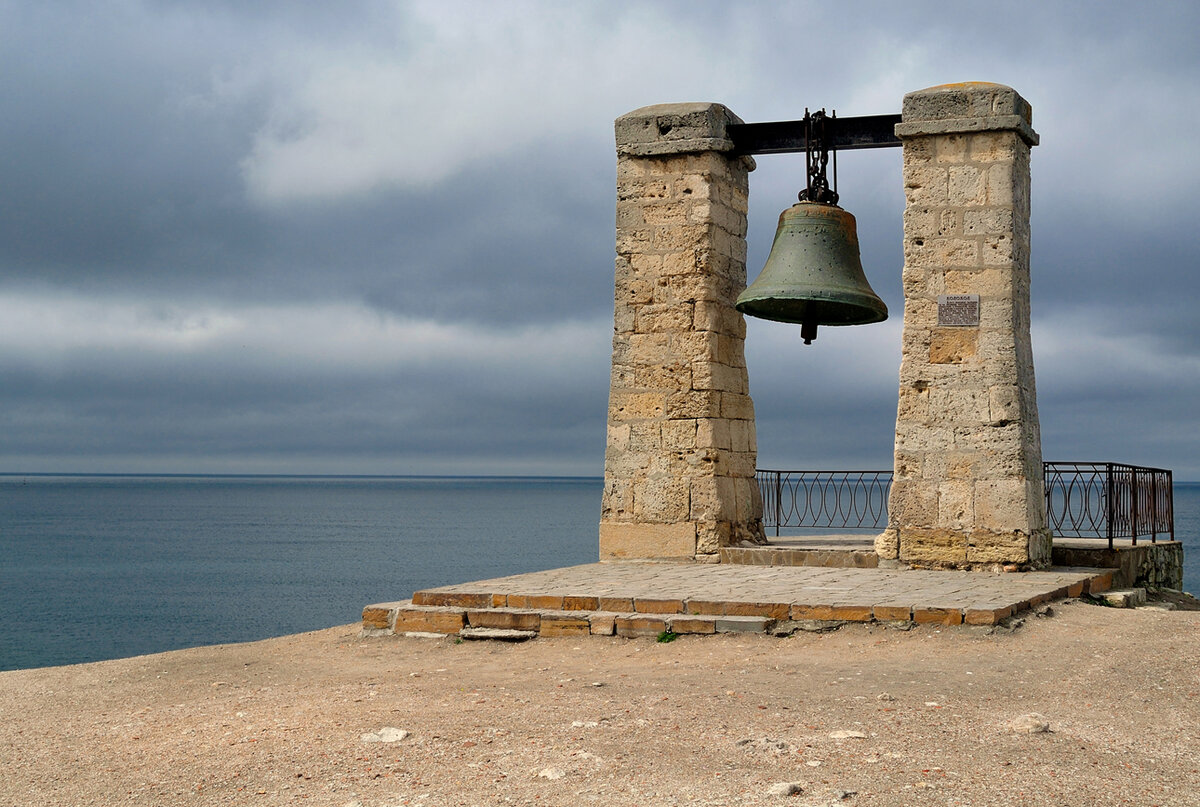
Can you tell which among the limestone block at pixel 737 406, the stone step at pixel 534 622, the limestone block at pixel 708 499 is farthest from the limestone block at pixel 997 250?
the stone step at pixel 534 622

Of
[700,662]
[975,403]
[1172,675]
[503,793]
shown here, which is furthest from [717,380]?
[503,793]

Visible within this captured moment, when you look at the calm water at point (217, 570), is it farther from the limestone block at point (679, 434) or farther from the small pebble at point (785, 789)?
the small pebble at point (785, 789)

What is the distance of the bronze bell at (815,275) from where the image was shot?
877 cm

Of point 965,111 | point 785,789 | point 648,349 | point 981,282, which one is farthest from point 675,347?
point 785,789

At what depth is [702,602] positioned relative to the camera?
7.07 meters

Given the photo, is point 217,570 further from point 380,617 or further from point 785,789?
point 785,789

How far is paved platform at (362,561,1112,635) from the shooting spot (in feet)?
22.4

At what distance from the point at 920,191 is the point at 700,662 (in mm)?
5033

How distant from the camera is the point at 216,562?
1941 inches

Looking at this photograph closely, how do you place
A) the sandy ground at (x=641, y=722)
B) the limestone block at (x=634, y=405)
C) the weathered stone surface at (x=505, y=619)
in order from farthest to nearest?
the limestone block at (x=634, y=405) < the weathered stone surface at (x=505, y=619) < the sandy ground at (x=641, y=722)

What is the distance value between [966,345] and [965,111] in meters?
1.91

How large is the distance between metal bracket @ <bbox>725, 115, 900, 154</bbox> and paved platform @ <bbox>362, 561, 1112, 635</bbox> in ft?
12.2

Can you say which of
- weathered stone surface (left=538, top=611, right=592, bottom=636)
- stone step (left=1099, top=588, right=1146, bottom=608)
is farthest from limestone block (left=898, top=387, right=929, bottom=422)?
weathered stone surface (left=538, top=611, right=592, bottom=636)

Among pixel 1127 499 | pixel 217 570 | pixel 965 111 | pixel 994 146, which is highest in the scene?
pixel 965 111
